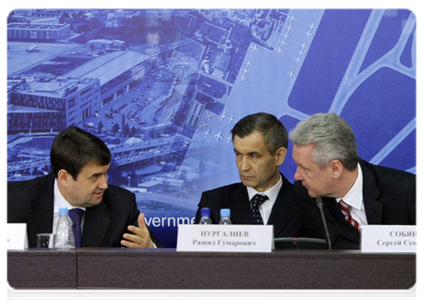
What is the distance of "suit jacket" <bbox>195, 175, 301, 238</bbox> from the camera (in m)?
3.42

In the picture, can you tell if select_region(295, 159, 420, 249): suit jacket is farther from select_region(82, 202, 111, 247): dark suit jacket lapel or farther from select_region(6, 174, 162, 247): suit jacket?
select_region(82, 202, 111, 247): dark suit jacket lapel

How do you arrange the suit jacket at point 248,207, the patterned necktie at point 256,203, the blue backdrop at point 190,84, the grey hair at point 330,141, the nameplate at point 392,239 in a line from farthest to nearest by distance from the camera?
the blue backdrop at point 190,84, the patterned necktie at point 256,203, the suit jacket at point 248,207, the grey hair at point 330,141, the nameplate at point 392,239

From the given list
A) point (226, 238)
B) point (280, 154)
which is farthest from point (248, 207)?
point (226, 238)

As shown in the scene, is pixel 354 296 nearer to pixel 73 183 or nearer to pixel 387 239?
pixel 387 239

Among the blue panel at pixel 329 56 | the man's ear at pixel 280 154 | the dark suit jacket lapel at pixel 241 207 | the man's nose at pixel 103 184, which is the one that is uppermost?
the blue panel at pixel 329 56

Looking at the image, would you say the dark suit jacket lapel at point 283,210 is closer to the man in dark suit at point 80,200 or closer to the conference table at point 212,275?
the man in dark suit at point 80,200

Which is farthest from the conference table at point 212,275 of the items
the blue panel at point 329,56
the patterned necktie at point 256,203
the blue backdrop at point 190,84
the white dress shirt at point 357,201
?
the blue panel at point 329,56

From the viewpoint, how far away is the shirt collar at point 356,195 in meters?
3.25

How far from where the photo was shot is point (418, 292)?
2270 mm

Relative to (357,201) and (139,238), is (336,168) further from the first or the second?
(139,238)

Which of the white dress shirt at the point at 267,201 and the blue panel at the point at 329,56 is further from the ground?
the blue panel at the point at 329,56

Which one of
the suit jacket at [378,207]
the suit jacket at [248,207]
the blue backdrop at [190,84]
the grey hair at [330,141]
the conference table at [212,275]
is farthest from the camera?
the blue backdrop at [190,84]

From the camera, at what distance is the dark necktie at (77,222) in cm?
329

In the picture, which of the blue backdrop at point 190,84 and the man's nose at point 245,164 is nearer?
the man's nose at point 245,164
